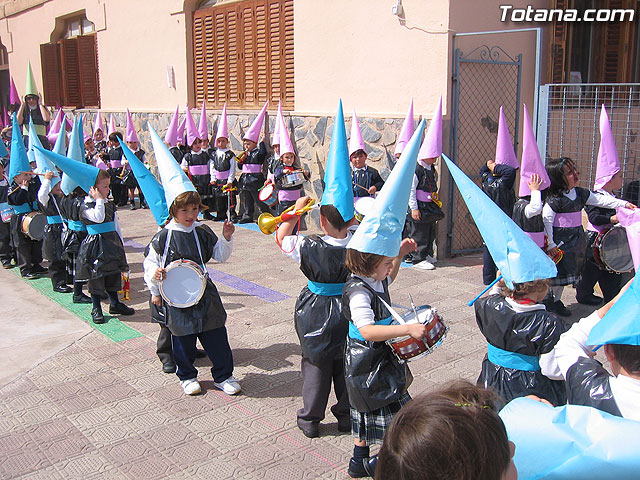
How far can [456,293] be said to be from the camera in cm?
713

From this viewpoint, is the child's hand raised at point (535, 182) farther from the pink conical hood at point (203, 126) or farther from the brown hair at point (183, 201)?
the pink conical hood at point (203, 126)

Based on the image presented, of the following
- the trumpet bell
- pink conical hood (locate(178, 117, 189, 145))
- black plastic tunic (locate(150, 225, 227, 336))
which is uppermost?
pink conical hood (locate(178, 117, 189, 145))

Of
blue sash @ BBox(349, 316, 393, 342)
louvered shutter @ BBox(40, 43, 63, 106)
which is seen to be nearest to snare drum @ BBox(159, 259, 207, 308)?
blue sash @ BBox(349, 316, 393, 342)

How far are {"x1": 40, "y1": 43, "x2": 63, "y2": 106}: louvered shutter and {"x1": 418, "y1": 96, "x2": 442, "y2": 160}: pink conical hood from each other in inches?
547

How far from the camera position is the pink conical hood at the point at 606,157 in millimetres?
6332

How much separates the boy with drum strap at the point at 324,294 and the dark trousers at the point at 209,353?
0.90 m

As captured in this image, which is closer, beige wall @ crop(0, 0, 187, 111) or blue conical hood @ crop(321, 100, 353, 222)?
blue conical hood @ crop(321, 100, 353, 222)

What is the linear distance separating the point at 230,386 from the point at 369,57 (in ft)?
20.6

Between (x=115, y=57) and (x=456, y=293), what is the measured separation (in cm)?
1218

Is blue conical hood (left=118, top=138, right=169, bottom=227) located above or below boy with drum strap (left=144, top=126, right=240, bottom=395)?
above

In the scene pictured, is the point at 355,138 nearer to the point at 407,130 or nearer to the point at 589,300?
the point at 407,130

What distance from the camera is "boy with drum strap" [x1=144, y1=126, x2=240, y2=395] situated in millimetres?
4504

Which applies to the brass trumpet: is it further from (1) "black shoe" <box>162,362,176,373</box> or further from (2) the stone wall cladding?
(2) the stone wall cladding

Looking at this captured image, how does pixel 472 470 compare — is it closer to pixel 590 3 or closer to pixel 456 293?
pixel 456 293
